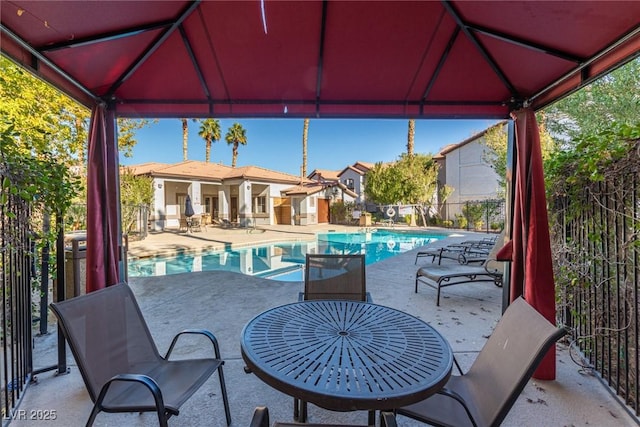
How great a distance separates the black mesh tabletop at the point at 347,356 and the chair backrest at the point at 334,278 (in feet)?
2.33

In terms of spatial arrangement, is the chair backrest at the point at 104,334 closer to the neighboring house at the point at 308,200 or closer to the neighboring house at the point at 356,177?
the neighboring house at the point at 308,200

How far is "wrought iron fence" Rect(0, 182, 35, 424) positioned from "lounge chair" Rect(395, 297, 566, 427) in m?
2.66

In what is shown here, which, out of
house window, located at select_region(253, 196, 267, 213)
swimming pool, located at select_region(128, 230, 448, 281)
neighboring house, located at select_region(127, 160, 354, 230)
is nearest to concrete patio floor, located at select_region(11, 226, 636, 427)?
swimming pool, located at select_region(128, 230, 448, 281)

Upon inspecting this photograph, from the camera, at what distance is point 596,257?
2.37m

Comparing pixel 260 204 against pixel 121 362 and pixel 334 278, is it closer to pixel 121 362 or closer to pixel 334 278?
pixel 334 278

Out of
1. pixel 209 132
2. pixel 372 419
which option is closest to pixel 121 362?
pixel 372 419

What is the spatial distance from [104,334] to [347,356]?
157 cm

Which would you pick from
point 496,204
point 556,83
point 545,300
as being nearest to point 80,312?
point 545,300

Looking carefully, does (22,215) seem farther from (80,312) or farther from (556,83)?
(556,83)

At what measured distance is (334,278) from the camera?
300cm

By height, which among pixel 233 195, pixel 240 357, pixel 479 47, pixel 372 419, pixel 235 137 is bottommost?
pixel 240 357

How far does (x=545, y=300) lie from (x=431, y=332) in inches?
51.7

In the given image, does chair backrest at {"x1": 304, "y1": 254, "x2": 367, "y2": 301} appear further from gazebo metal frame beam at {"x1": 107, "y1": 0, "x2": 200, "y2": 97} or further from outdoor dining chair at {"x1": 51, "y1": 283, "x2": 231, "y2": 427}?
gazebo metal frame beam at {"x1": 107, "y1": 0, "x2": 200, "y2": 97}

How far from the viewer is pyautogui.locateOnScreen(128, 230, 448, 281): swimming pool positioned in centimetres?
823
